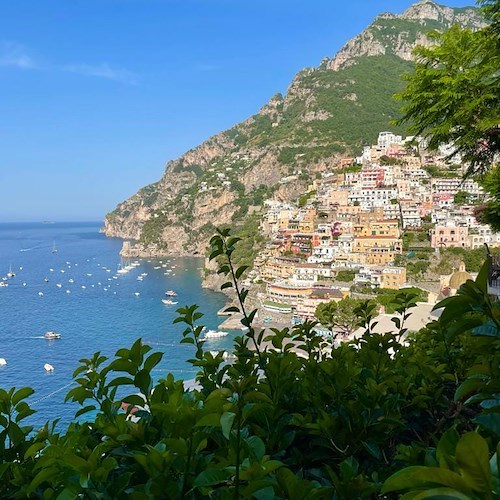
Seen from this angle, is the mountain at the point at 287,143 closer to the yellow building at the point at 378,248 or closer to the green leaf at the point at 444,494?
the yellow building at the point at 378,248

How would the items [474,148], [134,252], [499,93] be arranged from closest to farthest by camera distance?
1. [499,93]
2. [474,148]
3. [134,252]

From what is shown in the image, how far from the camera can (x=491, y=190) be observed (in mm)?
4137

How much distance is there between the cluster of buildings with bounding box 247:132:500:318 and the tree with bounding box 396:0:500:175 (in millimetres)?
25401

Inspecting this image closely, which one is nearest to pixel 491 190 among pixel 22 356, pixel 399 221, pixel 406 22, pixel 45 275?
pixel 22 356

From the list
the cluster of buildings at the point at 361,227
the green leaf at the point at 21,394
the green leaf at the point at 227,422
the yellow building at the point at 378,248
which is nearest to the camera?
the green leaf at the point at 227,422

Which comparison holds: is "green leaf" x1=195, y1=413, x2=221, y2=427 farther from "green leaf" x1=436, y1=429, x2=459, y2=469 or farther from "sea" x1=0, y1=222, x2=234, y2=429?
"sea" x1=0, y1=222, x2=234, y2=429

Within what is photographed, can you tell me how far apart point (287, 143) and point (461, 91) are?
263 feet

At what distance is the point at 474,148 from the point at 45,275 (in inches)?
2139

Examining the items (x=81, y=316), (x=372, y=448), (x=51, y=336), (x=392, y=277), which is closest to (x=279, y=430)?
(x=372, y=448)

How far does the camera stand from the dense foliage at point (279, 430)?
0.60 m

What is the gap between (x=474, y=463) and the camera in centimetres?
37

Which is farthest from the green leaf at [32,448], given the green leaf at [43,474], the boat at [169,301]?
the boat at [169,301]

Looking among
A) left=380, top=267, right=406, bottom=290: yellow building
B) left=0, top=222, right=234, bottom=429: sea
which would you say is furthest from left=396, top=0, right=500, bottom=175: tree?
left=380, top=267, right=406, bottom=290: yellow building

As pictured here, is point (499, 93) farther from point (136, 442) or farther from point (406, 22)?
point (406, 22)
